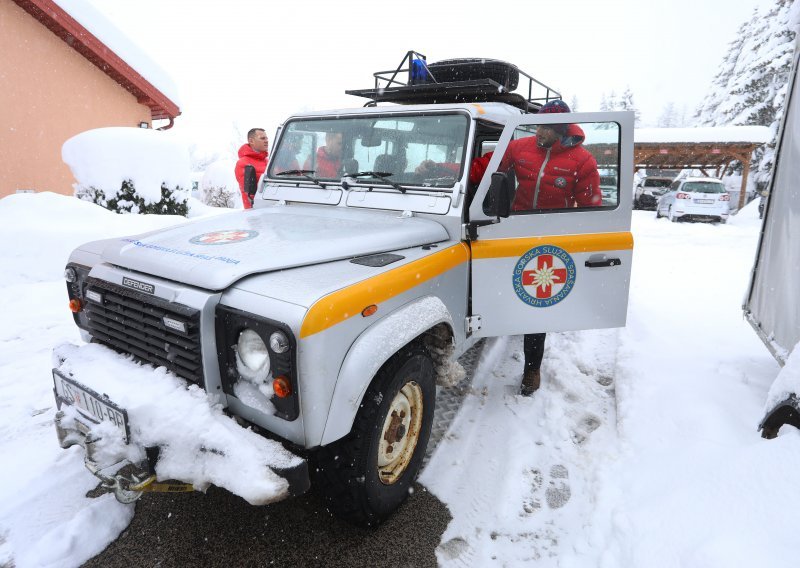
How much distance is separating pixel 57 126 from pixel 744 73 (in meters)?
31.4

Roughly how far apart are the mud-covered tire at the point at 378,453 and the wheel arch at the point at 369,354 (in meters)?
0.10

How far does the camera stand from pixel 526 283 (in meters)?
3.20

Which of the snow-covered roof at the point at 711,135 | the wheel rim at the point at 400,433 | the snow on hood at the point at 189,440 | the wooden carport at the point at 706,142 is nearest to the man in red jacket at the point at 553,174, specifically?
the wheel rim at the point at 400,433

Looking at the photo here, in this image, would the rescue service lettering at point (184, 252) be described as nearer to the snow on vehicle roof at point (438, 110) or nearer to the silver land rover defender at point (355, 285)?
the silver land rover defender at point (355, 285)

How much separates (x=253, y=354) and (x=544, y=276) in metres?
2.06

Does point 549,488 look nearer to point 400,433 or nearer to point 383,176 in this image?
point 400,433

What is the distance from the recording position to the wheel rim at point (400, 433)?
Answer: 93.4 inches

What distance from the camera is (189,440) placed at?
72.5 inches

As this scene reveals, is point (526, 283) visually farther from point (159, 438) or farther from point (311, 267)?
point (159, 438)

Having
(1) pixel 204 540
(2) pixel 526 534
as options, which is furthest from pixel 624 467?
(1) pixel 204 540

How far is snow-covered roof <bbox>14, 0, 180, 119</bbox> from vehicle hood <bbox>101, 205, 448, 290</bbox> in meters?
10.6

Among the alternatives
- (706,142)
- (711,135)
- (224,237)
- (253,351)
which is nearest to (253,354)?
(253,351)

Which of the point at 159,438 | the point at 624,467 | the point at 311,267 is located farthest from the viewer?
the point at 624,467

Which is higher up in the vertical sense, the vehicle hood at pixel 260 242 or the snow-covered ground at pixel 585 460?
the vehicle hood at pixel 260 242
